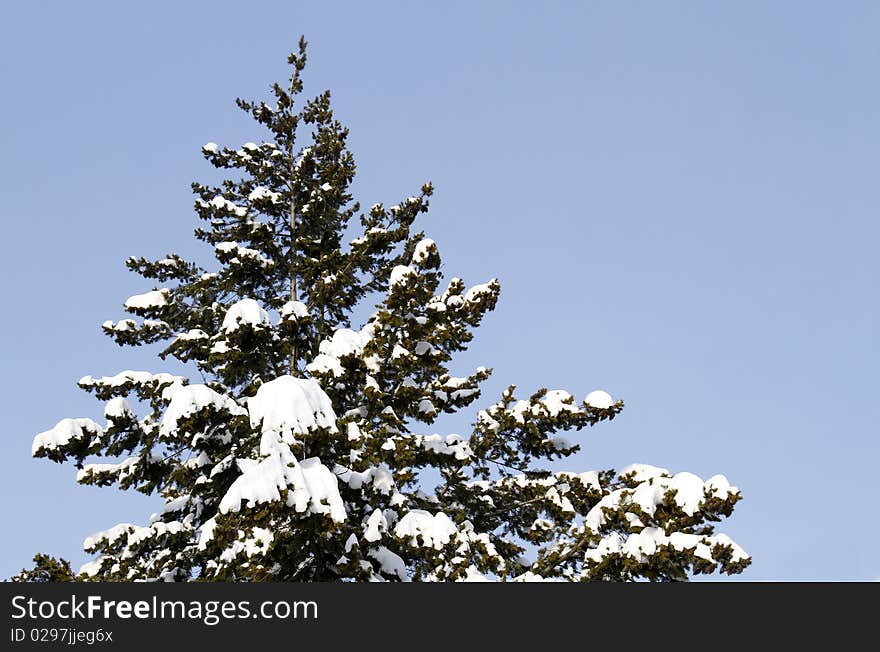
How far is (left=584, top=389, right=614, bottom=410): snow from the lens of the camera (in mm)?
15523

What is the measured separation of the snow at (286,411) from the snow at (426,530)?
202cm

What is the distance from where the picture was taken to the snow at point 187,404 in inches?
510

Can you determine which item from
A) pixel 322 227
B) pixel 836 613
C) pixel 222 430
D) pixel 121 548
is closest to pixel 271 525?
pixel 222 430

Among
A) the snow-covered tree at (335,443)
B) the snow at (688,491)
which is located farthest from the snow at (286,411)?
the snow at (688,491)

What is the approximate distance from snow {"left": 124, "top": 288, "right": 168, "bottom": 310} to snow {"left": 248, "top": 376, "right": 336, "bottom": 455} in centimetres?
647

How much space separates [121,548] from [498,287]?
8.34 metres


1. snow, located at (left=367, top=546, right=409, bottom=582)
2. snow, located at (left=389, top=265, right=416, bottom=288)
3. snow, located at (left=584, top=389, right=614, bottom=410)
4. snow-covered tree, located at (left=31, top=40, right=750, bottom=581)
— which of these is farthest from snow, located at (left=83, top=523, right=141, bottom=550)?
snow, located at (left=584, top=389, right=614, bottom=410)

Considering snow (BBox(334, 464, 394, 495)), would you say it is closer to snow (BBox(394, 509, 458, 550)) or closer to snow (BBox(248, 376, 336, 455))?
snow (BBox(394, 509, 458, 550))

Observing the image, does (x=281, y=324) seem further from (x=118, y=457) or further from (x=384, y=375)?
(x=118, y=457)

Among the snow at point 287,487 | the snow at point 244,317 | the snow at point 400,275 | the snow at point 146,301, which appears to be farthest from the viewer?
the snow at point 146,301

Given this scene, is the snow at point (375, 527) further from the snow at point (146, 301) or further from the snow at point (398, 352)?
the snow at point (146, 301)

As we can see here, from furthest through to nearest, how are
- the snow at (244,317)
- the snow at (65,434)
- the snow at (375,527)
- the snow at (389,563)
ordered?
the snow at (244,317), the snow at (65,434), the snow at (389,563), the snow at (375,527)

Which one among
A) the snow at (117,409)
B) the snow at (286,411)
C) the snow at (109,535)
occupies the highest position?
the snow at (117,409)

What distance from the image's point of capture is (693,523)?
12992mm
